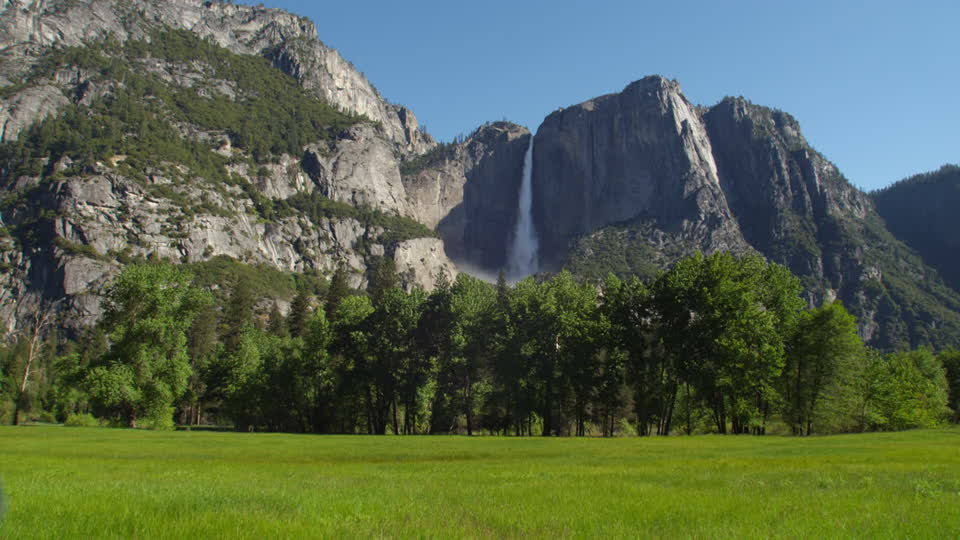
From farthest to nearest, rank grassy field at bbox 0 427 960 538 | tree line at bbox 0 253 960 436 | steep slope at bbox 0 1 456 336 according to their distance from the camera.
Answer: steep slope at bbox 0 1 456 336, tree line at bbox 0 253 960 436, grassy field at bbox 0 427 960 538

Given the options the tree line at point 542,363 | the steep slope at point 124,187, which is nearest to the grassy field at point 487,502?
the tree line at point 542,363

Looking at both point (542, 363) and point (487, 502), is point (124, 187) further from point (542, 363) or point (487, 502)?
point (487, 502)

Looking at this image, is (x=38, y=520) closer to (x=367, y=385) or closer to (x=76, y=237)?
(x=367, y=385)

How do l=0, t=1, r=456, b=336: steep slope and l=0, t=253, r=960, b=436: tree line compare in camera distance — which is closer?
l=0, t=253, r=960, b=436: tree line

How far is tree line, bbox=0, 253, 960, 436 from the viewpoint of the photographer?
39.0 m

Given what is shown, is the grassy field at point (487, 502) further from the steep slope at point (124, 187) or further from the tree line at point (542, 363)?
the steep slope at point (124, 187)

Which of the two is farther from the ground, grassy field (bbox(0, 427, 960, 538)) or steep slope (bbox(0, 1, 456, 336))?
steep slope (bbox(0, 1, 456, 336))

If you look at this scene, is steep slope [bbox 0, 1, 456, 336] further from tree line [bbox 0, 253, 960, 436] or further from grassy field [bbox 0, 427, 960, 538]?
grassy field [bbox 0, 427, 960, 538]

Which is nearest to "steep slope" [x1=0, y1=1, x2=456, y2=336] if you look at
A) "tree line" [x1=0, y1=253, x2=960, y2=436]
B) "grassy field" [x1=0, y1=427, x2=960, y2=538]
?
"tree line" [x1=0, y1=253, x2=960, y2=436]

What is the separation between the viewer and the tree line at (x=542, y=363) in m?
39.0

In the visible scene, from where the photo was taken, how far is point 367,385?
53688mm

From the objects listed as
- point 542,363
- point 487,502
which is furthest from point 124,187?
point 487,502

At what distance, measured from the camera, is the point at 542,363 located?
4522cm

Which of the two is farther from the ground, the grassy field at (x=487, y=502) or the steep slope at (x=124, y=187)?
the steep slope at (x=124, y=187)
